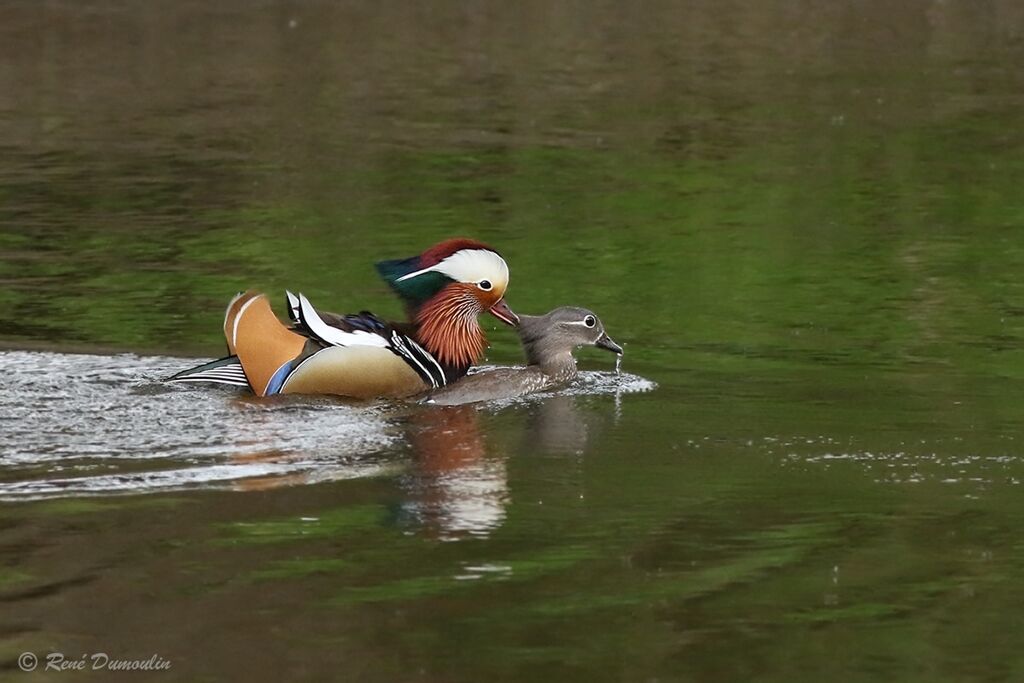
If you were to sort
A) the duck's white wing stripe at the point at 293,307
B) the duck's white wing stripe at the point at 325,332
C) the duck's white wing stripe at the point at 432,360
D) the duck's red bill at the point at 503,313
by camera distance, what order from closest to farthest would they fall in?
the duck's white wing stripe at the point at 325,332, the duck's white wing stripe at the point at 293,307, the duck's white wing stripe at the point at 432,360, the duck's red bill at the point at 503,313

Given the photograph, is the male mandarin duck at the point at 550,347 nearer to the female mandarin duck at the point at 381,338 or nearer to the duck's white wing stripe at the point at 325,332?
the female mandarin duck at the point at 381,338

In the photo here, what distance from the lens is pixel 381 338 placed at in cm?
1071

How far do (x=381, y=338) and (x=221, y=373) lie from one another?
84cm

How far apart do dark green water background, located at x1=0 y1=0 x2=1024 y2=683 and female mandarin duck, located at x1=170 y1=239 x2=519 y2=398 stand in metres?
0.45

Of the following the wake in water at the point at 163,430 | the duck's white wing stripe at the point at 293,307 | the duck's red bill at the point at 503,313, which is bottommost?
the wake in water at the point at 163,430

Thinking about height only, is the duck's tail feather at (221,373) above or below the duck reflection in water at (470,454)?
above

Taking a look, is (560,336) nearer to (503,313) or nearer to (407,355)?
(503,313)

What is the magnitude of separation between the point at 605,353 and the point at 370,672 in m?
6.44

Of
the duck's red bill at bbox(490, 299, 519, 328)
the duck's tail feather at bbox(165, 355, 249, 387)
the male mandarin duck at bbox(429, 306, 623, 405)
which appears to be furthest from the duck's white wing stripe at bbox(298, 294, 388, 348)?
the duck's red bill at bbox(490, 299, 519, 328)

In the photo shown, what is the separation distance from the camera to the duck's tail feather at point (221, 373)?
10.7 meters

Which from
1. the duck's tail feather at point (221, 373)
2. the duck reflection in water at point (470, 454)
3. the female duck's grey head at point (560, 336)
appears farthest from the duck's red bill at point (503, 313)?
the duck's tail feather at point (221, 373)

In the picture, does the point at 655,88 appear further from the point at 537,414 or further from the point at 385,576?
the point at 385,576

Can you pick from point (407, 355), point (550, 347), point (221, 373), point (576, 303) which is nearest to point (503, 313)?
point (550, 347)

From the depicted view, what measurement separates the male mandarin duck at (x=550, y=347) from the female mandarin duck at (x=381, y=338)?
233 millimetres
